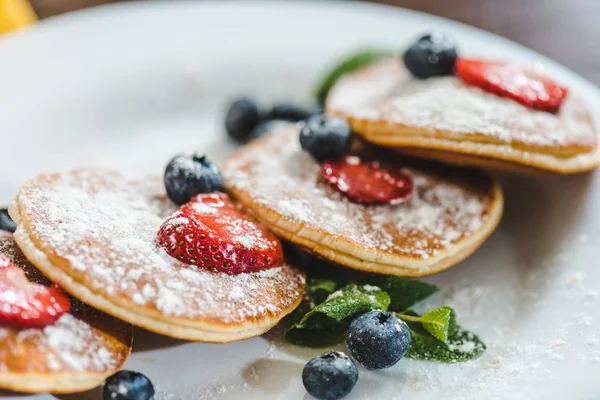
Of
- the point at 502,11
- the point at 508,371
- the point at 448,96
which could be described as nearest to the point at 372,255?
the point at 508,371

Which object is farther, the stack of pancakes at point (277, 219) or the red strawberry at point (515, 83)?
the red strawberry at point (515, 83)

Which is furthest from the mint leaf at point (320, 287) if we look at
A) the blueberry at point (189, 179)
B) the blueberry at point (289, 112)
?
the blueberry at point (289, 112)

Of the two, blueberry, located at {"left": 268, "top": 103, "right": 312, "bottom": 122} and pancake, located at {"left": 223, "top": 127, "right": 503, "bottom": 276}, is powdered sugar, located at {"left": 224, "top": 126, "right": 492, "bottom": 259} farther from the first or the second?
blueberry, located at {"left": 268, "top": 103, "right": 312, "bottom": 122}

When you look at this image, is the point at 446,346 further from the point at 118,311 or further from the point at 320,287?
the point at 118,311

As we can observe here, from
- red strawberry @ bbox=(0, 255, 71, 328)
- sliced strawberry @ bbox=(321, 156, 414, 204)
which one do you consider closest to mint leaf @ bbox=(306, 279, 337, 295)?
sliced strawberry @ bbox=(321, 156, 414, 204)

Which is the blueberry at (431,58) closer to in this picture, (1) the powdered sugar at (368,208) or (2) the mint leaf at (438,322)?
(1) the powdered sugar at (368,208)

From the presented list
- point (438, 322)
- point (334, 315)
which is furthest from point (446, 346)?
point (334, 315)

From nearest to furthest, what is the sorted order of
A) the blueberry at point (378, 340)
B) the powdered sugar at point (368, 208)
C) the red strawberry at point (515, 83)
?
the blueberry at point (378, 340)
the powdered sugar at point (368, 208)
the red strawberry at point (515, 83)

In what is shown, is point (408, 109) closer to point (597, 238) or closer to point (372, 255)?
point (372, 255)
